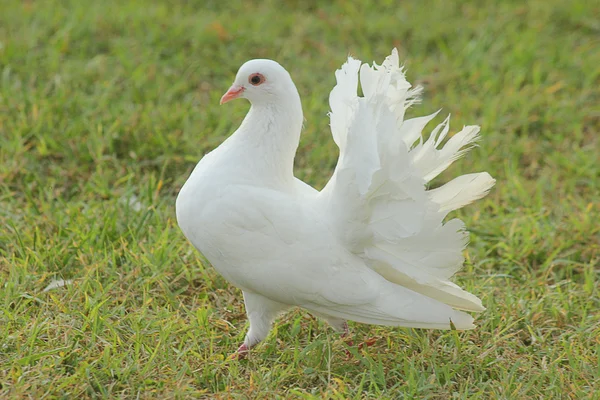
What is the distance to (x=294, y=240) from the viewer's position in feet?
10.6

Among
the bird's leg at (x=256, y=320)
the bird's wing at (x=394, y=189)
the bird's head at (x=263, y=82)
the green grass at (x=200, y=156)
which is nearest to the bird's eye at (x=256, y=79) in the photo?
the bird's head at (x=263, y=82)

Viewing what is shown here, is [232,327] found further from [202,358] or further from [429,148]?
[429,148]

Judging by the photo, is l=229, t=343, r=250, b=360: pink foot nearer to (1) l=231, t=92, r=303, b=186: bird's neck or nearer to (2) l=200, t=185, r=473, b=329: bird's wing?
(2) l=200, t=185, r=473, b=329: bird's wing

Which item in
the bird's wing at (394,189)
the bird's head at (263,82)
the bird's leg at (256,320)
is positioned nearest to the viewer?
the bird's wing at (394,189)

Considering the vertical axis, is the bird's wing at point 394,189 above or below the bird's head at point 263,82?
below

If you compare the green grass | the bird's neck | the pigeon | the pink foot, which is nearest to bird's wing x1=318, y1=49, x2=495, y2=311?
the pigeon

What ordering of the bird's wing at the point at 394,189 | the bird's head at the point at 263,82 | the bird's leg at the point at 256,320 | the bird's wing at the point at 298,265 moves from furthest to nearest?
the bird's leg at the point at 256,320, the bird's head at the point at 263,82, the bird's wing at the point at 298,265, the bird's wing at the point at 394,189

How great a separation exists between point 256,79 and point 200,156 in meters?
1.78

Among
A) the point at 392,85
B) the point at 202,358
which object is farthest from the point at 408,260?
the point at 202,358

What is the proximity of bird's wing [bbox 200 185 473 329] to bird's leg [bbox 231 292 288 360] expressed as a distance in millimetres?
129

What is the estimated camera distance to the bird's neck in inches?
132

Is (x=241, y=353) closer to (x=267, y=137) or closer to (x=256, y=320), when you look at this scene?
(x=256, y=320)

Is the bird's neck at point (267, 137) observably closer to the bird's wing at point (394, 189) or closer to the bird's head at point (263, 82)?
the bird's head at point (263, 82)

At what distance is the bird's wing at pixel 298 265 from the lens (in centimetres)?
318
